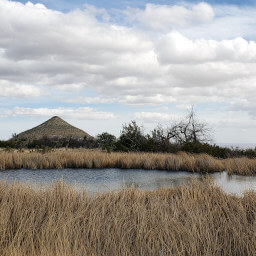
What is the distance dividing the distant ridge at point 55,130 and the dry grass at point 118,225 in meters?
42.0

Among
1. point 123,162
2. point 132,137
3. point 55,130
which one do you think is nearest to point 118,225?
point 123,162

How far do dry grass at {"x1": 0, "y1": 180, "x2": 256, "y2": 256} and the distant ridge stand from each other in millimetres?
42038

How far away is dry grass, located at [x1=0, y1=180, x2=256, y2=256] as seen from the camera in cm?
456

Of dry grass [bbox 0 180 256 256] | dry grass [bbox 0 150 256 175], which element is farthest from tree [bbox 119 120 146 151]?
dry grass [bbox 0 180 256 256]

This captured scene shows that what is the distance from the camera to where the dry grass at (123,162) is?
711 inches

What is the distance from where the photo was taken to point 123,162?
63.7 feet

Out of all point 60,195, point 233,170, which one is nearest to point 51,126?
point 233,170

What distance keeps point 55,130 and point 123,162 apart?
34830 mm

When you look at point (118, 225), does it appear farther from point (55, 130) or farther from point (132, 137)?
point (55, 130)

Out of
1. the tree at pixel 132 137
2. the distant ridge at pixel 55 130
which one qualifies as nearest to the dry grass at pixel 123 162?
the tree at pixel 132 137


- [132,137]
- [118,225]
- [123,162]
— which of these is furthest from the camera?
[132,137]

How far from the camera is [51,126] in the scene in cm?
5459

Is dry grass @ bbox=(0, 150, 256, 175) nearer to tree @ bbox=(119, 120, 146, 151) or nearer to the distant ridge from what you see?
tree @ bbox=(119, 120, 146, 151)

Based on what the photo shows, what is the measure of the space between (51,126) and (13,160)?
1446 inches
